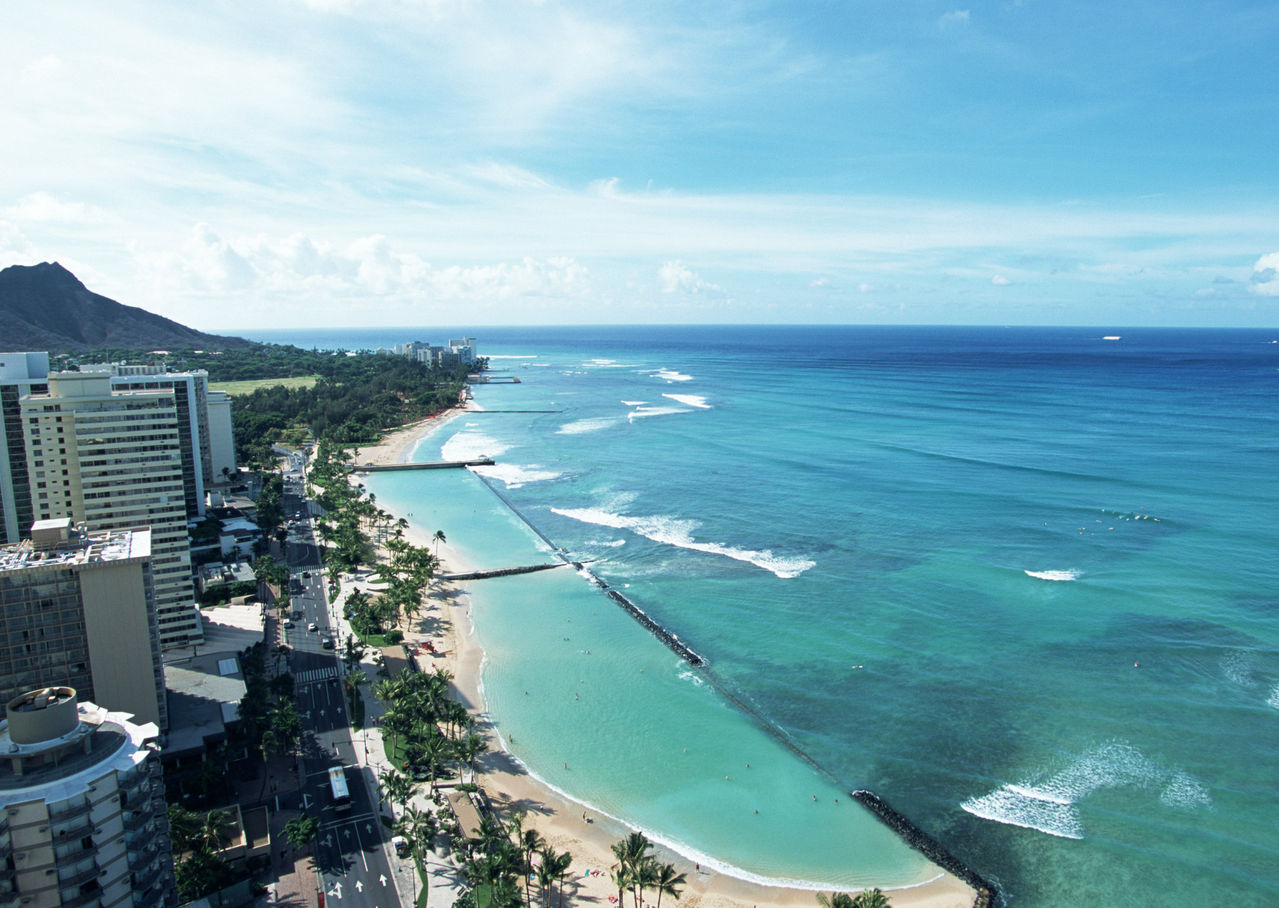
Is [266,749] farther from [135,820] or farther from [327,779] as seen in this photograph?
[135,820]

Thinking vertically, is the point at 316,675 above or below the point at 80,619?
below

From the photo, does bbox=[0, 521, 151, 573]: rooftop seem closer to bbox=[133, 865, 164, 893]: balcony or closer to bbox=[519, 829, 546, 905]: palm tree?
bbox=[133, 865, 164, 893]: balcony

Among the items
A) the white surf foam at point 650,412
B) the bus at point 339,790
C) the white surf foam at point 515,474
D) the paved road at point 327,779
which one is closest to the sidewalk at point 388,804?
the paved road at point 327,779

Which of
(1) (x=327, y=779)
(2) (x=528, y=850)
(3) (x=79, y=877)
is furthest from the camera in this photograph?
(1) (x=327, y=779)

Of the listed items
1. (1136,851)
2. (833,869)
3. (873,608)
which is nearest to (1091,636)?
(873,608)

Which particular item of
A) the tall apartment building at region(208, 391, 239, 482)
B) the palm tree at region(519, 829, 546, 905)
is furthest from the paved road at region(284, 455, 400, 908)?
the tall apartment building at region(208, 391, 239, 482)

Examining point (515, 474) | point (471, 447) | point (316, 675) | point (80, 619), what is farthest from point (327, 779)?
point (471, 447)
